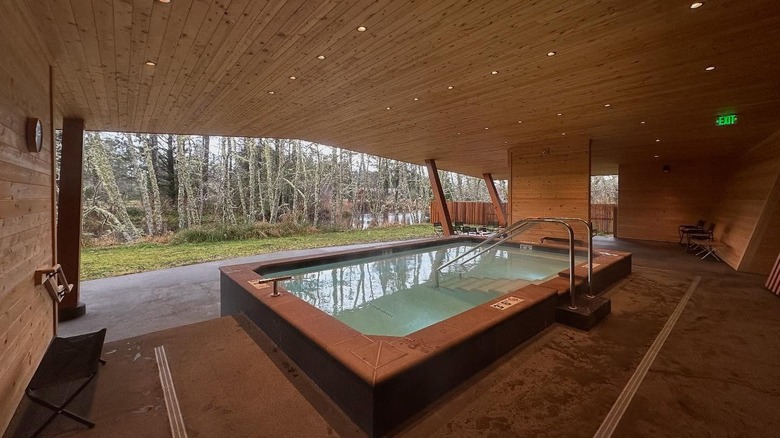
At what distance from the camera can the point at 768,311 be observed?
325 cm

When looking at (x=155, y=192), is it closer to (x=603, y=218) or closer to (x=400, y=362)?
(x=400, y=362)

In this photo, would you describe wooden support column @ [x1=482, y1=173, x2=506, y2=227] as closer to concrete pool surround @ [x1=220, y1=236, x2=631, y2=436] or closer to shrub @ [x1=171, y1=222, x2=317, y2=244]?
shrub @ [x1=171, y1=222, x2=317, y2=244]

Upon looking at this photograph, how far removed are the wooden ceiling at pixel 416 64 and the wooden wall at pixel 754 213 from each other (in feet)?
2.71

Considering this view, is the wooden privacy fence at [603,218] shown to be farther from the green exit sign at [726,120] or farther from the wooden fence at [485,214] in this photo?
the green exit sign at [726,120]

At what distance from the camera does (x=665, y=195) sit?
9.42 meters

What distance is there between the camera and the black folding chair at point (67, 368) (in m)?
1.54

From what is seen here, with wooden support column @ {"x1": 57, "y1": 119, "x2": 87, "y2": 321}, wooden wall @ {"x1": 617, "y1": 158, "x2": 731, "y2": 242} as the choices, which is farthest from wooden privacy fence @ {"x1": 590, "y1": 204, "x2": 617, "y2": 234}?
wooden support column @ {"x1": 57, "y1": 119, "x2": 87, "y2": 321}

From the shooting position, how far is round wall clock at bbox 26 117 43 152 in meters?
2.13

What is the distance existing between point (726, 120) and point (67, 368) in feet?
27.7

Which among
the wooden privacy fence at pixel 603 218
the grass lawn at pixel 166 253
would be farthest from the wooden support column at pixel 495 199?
the grass lawn at pixel 166 253

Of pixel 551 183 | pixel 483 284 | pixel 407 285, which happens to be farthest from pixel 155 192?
pixel 551 183

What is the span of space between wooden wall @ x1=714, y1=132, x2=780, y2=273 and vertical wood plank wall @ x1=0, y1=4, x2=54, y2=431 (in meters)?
8.81

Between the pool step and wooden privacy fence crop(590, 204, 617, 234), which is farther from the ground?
wooden privacy fence crop(590, 204, 617, 234)

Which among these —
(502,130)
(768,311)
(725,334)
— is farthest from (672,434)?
(502,130)
